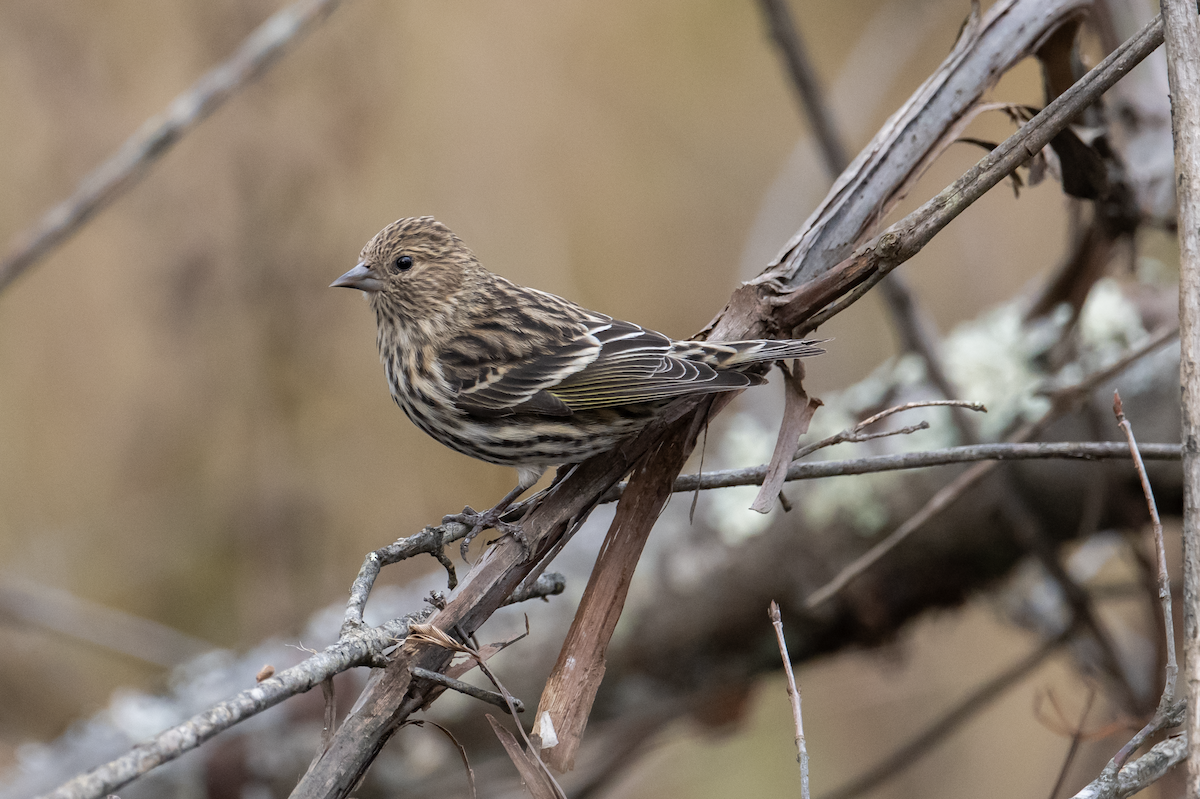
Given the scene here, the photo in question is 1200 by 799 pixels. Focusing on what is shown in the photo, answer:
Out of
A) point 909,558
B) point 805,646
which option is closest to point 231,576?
point 805,646

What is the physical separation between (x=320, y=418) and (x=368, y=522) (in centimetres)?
63

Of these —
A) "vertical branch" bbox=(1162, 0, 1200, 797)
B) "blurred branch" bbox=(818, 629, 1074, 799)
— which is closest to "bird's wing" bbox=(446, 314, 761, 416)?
"vertical branch" bbox=(1162, 0, 1200, 797)

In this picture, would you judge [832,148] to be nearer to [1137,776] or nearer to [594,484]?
[594,484]

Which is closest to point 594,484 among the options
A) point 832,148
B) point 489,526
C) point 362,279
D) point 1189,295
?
point 489,526

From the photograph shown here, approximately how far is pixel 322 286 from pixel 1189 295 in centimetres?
437

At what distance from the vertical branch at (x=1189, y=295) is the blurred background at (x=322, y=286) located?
306cm

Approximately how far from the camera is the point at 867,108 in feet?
20.1

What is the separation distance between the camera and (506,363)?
3328 mm

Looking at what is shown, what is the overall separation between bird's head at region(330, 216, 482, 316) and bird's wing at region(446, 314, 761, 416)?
18.5 inches

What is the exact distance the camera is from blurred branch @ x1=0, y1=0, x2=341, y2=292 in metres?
2.70

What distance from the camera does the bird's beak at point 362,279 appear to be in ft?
11.6

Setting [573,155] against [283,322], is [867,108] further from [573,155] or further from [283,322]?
[283,322]

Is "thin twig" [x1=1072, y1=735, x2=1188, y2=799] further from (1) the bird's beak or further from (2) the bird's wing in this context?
(1) the bird's beak

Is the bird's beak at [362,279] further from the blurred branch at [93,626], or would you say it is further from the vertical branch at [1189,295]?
the vertical branch at [1189,295]
